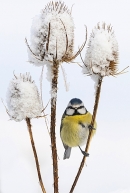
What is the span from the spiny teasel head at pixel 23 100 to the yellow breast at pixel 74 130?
4.99 ft

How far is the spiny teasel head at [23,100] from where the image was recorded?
3637 millimetres

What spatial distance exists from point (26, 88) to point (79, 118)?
1.86 m

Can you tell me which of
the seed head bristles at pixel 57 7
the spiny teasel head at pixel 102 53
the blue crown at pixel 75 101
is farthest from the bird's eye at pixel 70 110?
the seed head bristles at pixel 57 7

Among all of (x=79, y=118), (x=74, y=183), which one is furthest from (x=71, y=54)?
(x=79, y=118)

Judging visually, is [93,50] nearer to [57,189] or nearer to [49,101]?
[49,101]

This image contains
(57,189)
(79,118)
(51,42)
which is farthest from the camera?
(79,118)

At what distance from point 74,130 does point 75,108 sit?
0.99 feet

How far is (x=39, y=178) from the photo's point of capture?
3812 mm

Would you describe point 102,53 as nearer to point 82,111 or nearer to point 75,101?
point 75,101

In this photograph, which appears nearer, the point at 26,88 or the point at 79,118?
the point at 26,88

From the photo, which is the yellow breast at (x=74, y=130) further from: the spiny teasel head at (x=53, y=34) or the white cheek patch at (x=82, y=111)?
the spiny teasel head at (x=53, y=34)


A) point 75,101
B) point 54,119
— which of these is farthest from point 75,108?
point 54,119

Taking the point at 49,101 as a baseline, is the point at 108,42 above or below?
above

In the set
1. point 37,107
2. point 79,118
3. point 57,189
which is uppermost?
point 37,107
